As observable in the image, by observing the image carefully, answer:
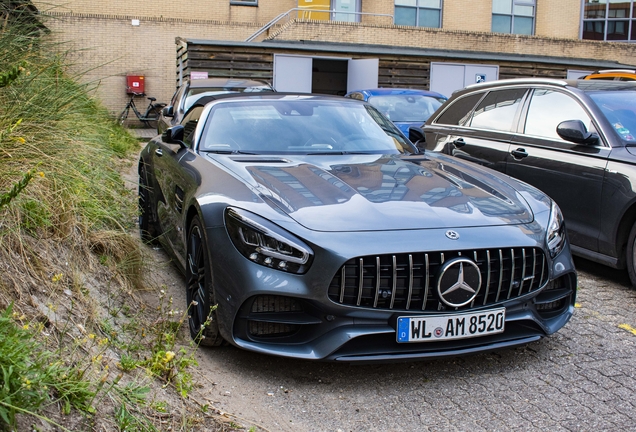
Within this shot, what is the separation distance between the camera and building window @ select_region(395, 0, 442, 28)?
2953 centimetres

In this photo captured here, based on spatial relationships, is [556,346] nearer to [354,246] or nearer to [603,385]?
[603,385]

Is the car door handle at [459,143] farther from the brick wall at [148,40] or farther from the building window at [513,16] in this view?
the building window at [513,16]

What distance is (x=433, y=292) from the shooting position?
3.64 m

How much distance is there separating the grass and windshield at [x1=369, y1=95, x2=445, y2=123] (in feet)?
21.4

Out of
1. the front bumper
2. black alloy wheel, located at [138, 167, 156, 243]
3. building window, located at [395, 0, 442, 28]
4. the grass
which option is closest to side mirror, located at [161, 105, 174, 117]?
the grass

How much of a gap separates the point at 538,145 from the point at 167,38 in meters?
23.3

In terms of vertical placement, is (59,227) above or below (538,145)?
below

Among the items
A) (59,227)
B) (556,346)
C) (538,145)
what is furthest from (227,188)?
(538,145)

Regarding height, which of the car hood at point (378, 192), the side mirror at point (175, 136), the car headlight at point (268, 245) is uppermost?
the side mirror at point (175, 136)

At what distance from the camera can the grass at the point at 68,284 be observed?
108 inches

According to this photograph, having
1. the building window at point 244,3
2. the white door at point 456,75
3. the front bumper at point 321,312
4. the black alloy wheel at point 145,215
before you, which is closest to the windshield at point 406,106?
the black alloy wheel at point 145,215

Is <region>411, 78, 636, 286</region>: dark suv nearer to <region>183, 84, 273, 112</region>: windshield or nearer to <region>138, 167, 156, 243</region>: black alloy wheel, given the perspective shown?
<region>138, 167, 156, 243</region>: black alloy wheel

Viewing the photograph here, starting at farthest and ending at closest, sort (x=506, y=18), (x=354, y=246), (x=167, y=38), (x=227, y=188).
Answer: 1. (x=506, y=18)
2. (x=167, y=38)
3. (x=227, y=188)
4. (x=354, y=246)

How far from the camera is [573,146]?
20.0 feet
